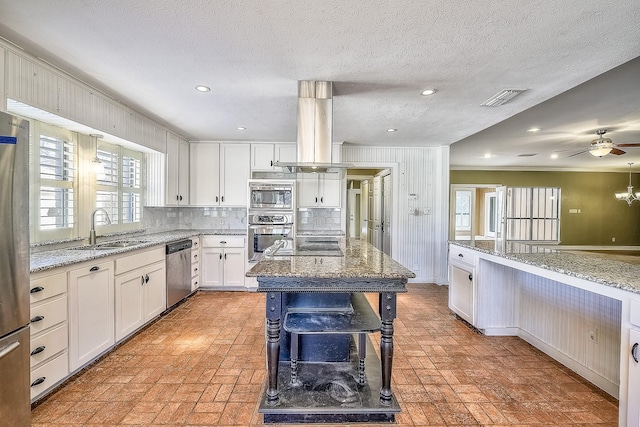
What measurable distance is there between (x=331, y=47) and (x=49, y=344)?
8.67ft

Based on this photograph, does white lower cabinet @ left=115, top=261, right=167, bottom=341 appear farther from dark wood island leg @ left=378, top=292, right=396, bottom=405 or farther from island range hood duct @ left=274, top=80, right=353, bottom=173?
dark wood island leg @ left=378, top=292, right=396, bottom=405

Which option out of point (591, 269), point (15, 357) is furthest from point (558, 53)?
point (15, 357)

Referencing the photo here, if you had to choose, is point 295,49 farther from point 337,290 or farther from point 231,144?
point 231,144

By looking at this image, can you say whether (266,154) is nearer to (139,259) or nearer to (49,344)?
(139,259)

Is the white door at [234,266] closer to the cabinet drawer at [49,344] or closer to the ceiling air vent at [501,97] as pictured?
the cabinet drawer at [49,344]

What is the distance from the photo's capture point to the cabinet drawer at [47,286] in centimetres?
185

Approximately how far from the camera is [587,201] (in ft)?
28.4

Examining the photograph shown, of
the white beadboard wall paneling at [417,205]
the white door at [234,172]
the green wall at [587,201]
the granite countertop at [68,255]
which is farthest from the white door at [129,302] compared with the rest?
the green wall at [587,201]

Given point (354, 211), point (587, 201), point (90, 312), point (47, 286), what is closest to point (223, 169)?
point (90, 312)

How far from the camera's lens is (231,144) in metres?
4.82

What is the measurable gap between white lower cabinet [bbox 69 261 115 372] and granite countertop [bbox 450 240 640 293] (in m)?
3.29

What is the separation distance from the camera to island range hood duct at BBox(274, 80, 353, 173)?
2574 mm

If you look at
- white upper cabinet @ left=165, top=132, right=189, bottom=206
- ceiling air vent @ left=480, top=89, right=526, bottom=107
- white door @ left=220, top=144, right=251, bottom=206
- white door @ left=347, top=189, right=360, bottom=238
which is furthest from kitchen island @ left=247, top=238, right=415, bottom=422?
white door @ left=347, top=189, right=360, bottom=238

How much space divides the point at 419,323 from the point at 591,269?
1769 mm
